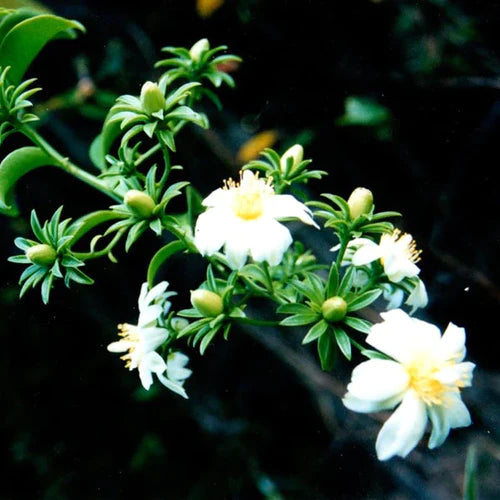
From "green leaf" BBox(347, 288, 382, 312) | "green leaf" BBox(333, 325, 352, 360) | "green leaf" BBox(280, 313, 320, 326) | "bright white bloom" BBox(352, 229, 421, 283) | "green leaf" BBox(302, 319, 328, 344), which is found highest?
"bright white bloom" BBox(352, 229, 421, 283)

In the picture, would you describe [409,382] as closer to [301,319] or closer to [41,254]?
[301,319]

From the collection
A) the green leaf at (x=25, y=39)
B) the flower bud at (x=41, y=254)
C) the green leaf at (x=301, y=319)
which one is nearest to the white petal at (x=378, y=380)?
the green leaf at (x=301, y=319)

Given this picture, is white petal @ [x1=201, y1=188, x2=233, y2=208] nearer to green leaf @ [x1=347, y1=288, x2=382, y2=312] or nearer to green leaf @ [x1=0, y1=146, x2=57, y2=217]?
green leaf @ [x1=347, y1=288, x2=382, y2=312]

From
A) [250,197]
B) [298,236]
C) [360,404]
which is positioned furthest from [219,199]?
[298,236]

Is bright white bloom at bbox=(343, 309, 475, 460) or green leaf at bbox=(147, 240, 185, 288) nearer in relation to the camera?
bright white bloom at bbox=(343, 309, 475, 460)

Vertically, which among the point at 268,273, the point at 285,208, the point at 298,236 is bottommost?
the point at 298,236

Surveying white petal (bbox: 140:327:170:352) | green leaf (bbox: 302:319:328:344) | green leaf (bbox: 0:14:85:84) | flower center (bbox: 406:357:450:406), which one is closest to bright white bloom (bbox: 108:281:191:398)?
white petal (bbox: 140:327:170:352)

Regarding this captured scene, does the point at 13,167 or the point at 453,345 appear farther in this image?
the point at 13,167
